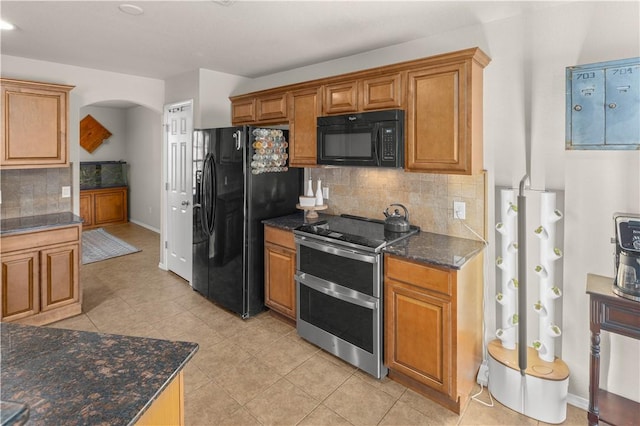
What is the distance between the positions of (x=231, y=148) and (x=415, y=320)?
229 cm

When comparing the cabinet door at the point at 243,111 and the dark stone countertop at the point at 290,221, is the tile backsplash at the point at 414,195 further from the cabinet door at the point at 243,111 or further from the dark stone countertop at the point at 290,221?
the cabinet door at the point at 243,111

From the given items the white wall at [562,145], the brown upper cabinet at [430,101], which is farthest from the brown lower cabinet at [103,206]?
the white wall at [562,145]

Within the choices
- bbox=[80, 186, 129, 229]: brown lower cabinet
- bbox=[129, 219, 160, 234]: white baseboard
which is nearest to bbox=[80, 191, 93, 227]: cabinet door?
bbox=[80, 186, 129, 229]: brown lower cabinet

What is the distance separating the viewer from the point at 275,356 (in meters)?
2.89

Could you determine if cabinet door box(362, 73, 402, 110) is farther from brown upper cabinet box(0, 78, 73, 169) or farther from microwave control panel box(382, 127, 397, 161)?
brown upper cabinet box(0, 78, 73, 169)

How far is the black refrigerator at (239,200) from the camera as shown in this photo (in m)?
3.42

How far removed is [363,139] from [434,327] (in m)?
1.48

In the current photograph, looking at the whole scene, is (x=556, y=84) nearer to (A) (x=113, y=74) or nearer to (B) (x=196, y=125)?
(B) (x=196, y=125)

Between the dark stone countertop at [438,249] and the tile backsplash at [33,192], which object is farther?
the tile backsplash at [33,192]

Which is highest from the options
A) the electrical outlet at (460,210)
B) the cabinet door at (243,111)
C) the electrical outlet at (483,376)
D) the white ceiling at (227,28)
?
the white ceiling at (227,28)

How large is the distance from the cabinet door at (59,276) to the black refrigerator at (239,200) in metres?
1.25

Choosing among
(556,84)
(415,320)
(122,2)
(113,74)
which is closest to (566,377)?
(415,320)

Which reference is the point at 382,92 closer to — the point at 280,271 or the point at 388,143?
the point at 388,143

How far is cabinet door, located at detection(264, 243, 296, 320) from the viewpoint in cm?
324
